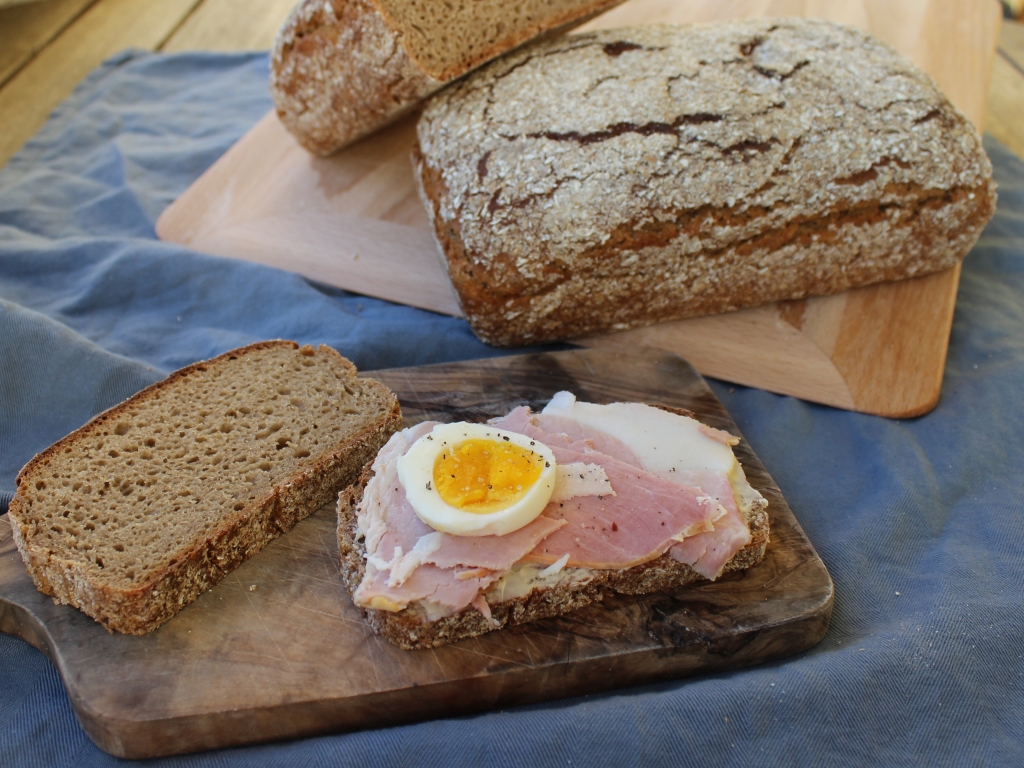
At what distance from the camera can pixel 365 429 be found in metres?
2.34

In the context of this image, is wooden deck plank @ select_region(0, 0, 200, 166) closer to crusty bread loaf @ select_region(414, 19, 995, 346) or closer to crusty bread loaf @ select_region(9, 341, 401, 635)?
crusty bread loaf @ select_region(9, 341, 401, 635)

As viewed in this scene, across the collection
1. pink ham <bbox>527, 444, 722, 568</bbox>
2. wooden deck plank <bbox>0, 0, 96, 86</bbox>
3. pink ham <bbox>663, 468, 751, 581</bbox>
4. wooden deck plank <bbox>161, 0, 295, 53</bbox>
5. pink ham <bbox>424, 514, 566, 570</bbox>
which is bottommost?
pink ham <bbox>663, 468, 751, 581</bbox>

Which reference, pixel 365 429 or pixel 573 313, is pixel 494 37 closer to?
pixel 573 313

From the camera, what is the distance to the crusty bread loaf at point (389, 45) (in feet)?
8.96

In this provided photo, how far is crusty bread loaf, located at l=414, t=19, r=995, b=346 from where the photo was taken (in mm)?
2547

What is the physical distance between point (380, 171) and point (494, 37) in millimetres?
767

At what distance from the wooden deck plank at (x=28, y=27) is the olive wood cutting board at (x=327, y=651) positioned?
3.16m

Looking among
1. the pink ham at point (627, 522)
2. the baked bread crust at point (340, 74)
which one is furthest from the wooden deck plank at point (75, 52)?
the pink ham at point (627, 522)

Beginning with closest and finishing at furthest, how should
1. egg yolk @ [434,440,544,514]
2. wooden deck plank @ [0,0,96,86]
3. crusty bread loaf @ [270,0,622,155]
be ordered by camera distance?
egg yolk @ [434,440,544,514], crusty bread loaf @ [270,0,622,155], wooden deck plank @ [0,0,96,86]

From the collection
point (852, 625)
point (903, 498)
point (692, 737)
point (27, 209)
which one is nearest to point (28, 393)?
point (27, 209)

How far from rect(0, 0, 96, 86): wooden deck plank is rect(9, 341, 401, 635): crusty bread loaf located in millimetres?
2845

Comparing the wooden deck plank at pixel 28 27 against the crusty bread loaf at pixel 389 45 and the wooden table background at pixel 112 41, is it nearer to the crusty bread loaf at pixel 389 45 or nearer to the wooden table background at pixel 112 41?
the wooden table background at pixel 112 41

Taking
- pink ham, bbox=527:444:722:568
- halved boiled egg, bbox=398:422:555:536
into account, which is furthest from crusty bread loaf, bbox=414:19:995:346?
pink ham, bbox=527:444:722:568

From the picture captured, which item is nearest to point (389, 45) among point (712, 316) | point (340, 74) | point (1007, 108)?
point (340, 74)
